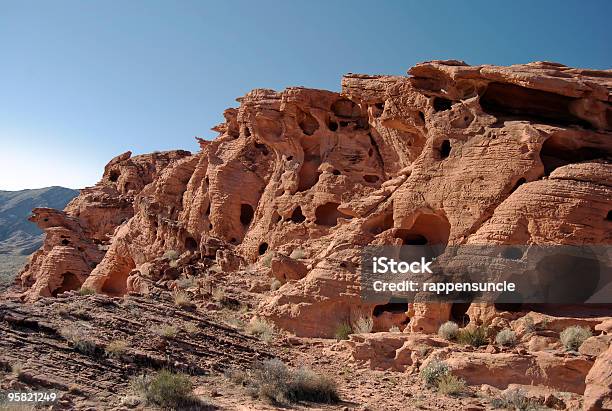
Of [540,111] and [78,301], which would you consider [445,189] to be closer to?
[540,111]

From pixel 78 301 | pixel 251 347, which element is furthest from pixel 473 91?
pixel 78 301

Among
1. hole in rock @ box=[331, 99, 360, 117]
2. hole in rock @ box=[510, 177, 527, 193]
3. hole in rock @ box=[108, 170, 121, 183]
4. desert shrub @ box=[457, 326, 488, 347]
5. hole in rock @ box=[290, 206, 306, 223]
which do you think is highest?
hole in rock @ box=[331, 99, 360, 117]

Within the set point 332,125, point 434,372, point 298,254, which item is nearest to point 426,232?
point 298,254

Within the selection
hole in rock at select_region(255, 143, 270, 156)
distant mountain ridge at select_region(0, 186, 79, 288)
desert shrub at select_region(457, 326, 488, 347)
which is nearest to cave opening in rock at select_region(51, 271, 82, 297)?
hole in rock at select_region(255, 143, 270, 156)

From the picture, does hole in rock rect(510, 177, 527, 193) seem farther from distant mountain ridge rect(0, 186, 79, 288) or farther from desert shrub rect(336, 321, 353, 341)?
distant mountain ridge rect(0, 186, 79, 288)

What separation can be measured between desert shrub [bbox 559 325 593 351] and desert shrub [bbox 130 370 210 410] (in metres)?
8.24

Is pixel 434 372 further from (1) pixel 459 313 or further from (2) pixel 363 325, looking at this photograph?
(1) pixel 459 313

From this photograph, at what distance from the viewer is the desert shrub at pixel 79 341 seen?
36.6 feet

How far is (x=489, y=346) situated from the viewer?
1316 centimetres

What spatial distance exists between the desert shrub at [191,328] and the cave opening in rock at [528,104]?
1114 cm

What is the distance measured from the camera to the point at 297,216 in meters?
25.2

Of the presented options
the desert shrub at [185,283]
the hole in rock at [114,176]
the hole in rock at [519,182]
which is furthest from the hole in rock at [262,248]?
the hole in rock at [114,176]

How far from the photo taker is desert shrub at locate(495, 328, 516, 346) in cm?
1369

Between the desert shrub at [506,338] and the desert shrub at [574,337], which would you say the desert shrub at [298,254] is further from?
the desert shrub at [574,337]
